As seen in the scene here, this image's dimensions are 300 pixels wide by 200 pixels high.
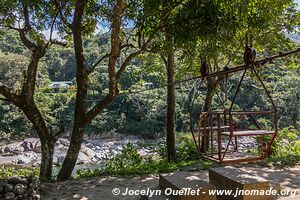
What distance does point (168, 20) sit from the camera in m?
4.40

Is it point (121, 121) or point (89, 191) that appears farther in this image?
point (121, 121)

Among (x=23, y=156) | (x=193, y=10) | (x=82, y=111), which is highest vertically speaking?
(x=193, y=10)

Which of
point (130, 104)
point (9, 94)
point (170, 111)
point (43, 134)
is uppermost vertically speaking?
point (130, 104)

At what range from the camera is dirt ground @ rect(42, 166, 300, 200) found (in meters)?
3.88

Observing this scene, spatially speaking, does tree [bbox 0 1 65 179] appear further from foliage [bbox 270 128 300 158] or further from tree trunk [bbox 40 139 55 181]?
foliage [bbox 270 128 300 158]

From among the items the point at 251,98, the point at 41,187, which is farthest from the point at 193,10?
the point at 251,98

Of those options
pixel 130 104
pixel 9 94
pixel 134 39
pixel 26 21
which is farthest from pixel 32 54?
pixel 130 104

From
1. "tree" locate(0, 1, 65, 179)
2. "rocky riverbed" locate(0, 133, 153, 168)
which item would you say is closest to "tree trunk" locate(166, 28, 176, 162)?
"tree" locate(0, 1, 65, 179)

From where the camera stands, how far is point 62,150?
18.6 meters

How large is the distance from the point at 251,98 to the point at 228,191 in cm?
1813

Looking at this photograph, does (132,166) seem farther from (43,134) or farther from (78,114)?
(43,134)

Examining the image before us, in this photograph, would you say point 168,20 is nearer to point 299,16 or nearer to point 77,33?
point 77,33

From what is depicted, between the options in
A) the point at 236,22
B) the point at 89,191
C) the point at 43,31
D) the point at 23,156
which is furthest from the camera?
the point at 23,156

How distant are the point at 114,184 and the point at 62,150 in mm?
15058
